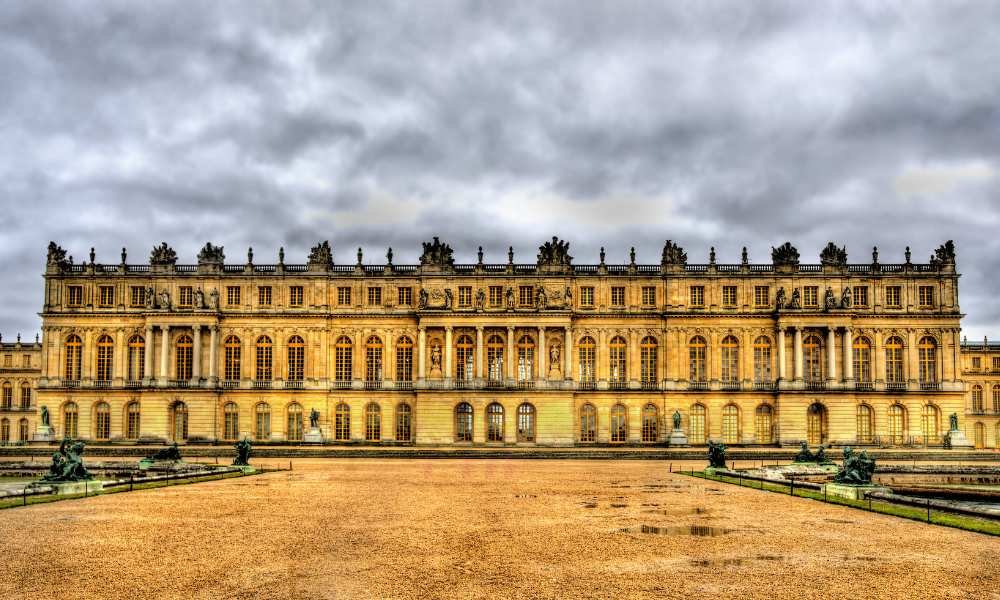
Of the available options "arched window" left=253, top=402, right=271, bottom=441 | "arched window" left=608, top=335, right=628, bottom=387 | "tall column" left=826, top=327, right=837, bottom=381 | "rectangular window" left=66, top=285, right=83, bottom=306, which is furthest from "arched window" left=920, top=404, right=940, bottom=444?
"rectangular window" left=66, top=285, right=83, bottom=306

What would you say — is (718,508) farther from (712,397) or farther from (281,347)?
(281,347)

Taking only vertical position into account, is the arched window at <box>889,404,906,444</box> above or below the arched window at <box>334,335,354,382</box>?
below

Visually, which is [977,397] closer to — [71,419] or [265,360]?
[265,360]

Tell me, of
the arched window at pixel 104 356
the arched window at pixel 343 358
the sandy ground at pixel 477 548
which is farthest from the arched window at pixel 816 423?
the arched window at pixel 104 356

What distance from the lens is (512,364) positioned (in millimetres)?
60312

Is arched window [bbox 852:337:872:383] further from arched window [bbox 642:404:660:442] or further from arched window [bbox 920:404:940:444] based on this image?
arched window [bbox 642:404:660:442]

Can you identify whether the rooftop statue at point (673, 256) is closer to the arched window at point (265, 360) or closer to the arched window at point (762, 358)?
the arched window at point (762, 358)

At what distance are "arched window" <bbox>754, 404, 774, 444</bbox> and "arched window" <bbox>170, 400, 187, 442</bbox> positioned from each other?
38.4 metres

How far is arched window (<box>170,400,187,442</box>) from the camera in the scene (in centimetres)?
6103

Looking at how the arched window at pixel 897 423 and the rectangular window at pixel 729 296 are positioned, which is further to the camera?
the rectangular window at pixel 729 296

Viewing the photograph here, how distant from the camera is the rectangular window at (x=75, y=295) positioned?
62.0 meters

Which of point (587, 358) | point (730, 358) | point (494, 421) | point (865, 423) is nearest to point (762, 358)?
point (730, 358)

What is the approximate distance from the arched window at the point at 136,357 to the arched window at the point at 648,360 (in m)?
33.8

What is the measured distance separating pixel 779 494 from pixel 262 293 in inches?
1681
